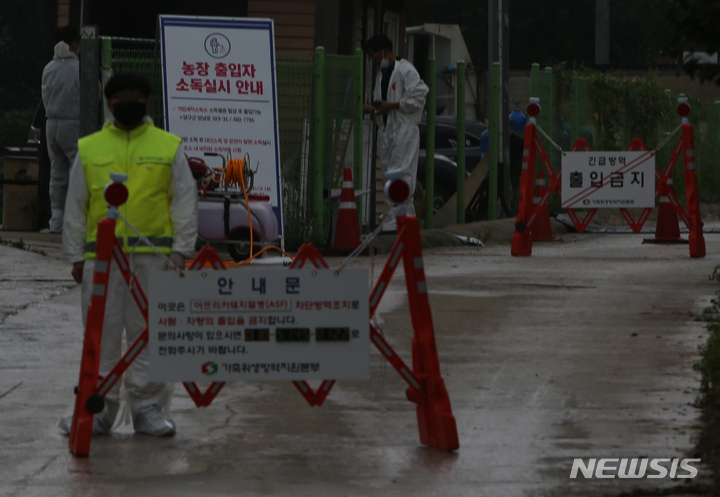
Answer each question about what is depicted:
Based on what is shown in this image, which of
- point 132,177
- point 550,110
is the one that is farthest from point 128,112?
point 550,110

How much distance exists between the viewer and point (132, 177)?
573 centimetres

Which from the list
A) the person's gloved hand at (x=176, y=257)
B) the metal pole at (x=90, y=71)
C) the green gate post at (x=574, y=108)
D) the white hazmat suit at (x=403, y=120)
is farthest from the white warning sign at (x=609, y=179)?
the person's gloved hand at (x=176, y=257)

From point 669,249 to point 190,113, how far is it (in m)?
5.70

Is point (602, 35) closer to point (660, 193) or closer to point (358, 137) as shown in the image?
point (660, 193)

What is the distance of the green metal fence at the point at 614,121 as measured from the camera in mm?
19516

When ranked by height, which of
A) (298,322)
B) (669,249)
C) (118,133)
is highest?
(118,133)

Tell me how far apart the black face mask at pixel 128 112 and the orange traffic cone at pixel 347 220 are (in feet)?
23.1

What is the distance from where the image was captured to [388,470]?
16.9ft

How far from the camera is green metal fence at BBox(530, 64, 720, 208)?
19516mm

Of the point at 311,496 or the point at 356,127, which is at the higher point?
the point at 356,127

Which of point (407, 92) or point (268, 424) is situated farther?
point (407, 92)

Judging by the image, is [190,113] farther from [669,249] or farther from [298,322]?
[298,322]

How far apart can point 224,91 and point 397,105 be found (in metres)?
2.36

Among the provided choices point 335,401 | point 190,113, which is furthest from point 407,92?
point 335,401
